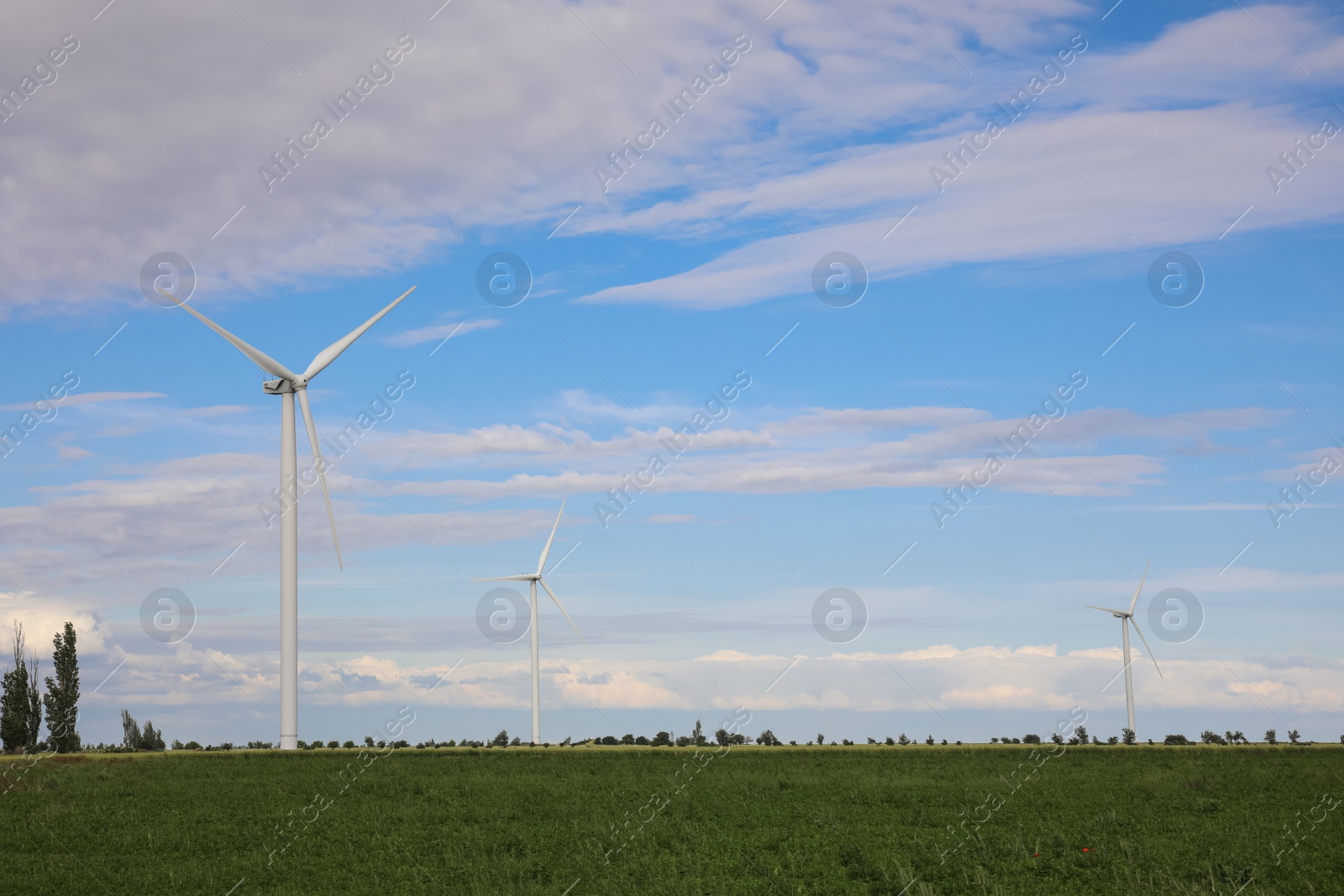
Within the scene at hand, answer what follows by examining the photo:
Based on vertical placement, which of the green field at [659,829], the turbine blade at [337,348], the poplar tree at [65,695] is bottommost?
the green field at [659,829]

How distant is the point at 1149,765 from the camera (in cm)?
7331

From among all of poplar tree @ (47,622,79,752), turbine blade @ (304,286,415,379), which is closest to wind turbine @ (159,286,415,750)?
turbine blade @ (304,286,415,379)

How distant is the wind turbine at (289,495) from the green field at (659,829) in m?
4.38

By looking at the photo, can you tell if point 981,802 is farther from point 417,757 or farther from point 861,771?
point 417,757

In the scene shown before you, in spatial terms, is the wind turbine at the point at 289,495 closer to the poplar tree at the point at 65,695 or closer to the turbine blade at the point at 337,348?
the turbine blade at the point at 337,348

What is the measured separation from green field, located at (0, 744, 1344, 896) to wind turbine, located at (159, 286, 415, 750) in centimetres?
438

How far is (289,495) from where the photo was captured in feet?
242

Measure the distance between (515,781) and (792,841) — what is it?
73.4ft

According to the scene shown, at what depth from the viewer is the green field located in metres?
36.2

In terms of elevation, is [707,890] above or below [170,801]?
below

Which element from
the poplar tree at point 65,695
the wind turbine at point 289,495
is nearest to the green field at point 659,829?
the wind turbine at point 289,495

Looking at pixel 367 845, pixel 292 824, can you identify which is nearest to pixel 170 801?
pixel 292 824

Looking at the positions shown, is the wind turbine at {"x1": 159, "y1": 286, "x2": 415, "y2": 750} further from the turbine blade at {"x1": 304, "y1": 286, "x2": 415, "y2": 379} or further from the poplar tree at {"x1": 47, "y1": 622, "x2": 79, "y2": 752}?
the poplar tree at {"x1": 47, "y1": 622, "x2": 79, "y2": 752}

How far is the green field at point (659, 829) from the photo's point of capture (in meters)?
36.2
